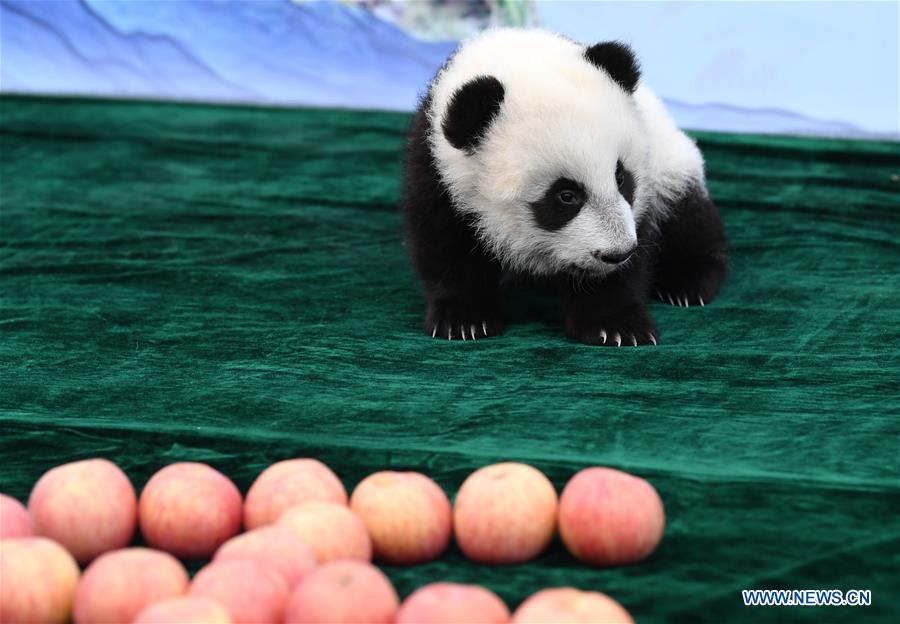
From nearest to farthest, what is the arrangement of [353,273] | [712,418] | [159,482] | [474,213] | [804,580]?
[804,580]
[159,482]
[712,418]
[474,213]
[353,273]

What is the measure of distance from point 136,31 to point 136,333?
3.00 m

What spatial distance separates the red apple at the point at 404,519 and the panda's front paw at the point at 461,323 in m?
1.17

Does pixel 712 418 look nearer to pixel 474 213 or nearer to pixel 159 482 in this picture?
pixel 474 213

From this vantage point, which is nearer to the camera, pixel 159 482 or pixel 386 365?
pixel 159 482

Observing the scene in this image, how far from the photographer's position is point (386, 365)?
9.85 feet

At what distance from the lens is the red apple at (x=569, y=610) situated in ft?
5.47

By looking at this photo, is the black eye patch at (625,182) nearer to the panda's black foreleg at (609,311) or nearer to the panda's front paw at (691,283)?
the panda's black foreleg at (609,311)

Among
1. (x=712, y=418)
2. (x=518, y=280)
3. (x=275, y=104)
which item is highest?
(x=275, y=104)

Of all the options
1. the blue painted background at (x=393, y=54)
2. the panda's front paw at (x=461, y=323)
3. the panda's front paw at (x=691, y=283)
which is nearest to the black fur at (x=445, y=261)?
the panda's front paw at (x=461, y=323)

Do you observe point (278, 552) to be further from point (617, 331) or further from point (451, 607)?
point (617, 331)

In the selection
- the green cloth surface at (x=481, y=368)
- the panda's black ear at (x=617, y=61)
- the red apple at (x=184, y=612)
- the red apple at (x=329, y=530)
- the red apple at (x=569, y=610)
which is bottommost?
the red apple at (x=184, y=612)

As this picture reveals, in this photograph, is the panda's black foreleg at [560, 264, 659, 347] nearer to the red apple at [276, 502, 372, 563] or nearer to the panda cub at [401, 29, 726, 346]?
the panda cub at [401, 29, 726, 346]

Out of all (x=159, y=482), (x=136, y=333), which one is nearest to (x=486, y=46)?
(x=136, y=333)

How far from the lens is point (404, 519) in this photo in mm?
2051
